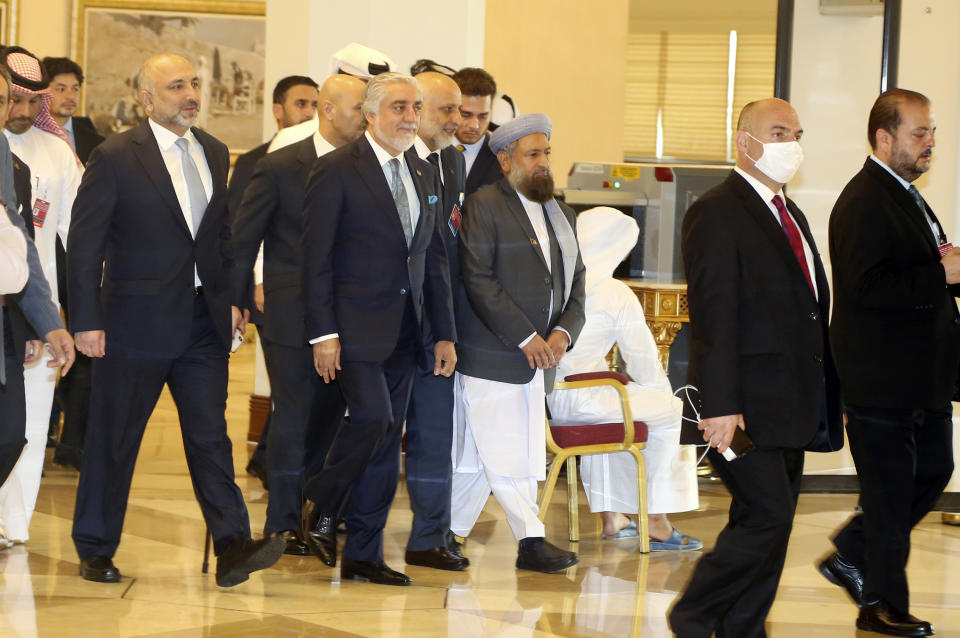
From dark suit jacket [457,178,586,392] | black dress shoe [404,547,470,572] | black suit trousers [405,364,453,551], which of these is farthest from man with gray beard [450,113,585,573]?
black dress shoe [404,547,470,572]

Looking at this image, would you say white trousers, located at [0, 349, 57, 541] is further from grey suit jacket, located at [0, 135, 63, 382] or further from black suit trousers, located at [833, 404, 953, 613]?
black suit trousers, located at [833, 404, 953, 613]

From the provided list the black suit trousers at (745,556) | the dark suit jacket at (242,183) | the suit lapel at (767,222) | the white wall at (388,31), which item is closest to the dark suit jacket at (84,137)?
the white wall at (388,31)

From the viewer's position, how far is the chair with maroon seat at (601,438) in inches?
208

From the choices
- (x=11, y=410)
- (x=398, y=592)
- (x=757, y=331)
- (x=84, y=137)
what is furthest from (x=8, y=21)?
(x=757, y=331)

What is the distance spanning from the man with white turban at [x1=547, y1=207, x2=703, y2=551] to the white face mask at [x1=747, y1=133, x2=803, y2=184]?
1.90 m

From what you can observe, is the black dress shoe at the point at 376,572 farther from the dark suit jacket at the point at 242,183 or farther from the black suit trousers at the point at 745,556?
the black suit trousers at the point at 745,556

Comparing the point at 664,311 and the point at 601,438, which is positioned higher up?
the point at 664,311

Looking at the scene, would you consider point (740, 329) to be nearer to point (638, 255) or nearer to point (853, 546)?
point (853, 546)

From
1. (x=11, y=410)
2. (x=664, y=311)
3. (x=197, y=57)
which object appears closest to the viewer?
(x=11, y=410)

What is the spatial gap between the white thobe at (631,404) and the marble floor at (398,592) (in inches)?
8.8

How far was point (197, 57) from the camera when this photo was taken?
12.4 meters

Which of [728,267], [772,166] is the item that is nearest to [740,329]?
[728,267]

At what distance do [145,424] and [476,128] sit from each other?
187cm

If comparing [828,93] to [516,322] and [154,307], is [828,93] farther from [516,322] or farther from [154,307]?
[154,307]
